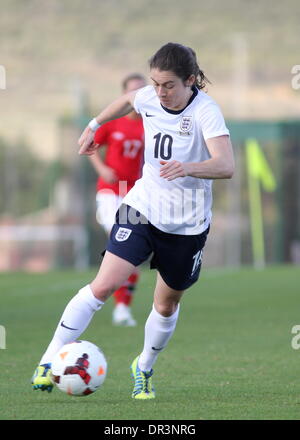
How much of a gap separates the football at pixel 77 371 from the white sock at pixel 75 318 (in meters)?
0.10

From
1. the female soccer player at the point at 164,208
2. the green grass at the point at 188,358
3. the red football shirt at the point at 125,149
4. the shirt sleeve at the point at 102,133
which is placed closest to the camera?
the green grass at the point at 188,358

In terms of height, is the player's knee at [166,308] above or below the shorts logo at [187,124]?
below

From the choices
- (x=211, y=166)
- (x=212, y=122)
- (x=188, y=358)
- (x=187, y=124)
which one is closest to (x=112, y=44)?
(x=188, y=358)

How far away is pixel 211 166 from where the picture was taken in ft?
19.0

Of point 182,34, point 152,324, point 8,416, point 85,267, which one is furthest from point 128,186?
point 182,34

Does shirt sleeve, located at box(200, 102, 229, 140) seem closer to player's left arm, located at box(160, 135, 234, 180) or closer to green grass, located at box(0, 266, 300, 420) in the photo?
player's left arm, located at box(160, 135, 234, 180)

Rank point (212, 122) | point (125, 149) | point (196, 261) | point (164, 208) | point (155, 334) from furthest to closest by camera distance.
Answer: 1. point (125, 149)
2. point (155, 334)
3. point (196, 261)
4. point (164, 208)
5. point (212, 122)

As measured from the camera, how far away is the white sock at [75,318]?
20.1 ft

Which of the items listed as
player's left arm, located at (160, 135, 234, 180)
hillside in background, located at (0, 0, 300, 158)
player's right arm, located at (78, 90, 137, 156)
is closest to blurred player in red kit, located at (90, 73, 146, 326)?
player's right arm, located at (78, 90, 137, 156)

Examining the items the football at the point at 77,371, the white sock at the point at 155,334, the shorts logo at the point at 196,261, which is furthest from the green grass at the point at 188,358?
the shorts logo at the point at 196,261

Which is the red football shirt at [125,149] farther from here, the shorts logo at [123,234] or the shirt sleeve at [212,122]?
the shirt sleeve at [212,122]

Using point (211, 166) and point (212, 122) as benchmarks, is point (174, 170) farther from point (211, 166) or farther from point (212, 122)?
point (212, 122)

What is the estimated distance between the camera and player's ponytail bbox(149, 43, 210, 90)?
6016 millimetres

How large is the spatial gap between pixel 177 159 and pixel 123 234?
1.81ft
